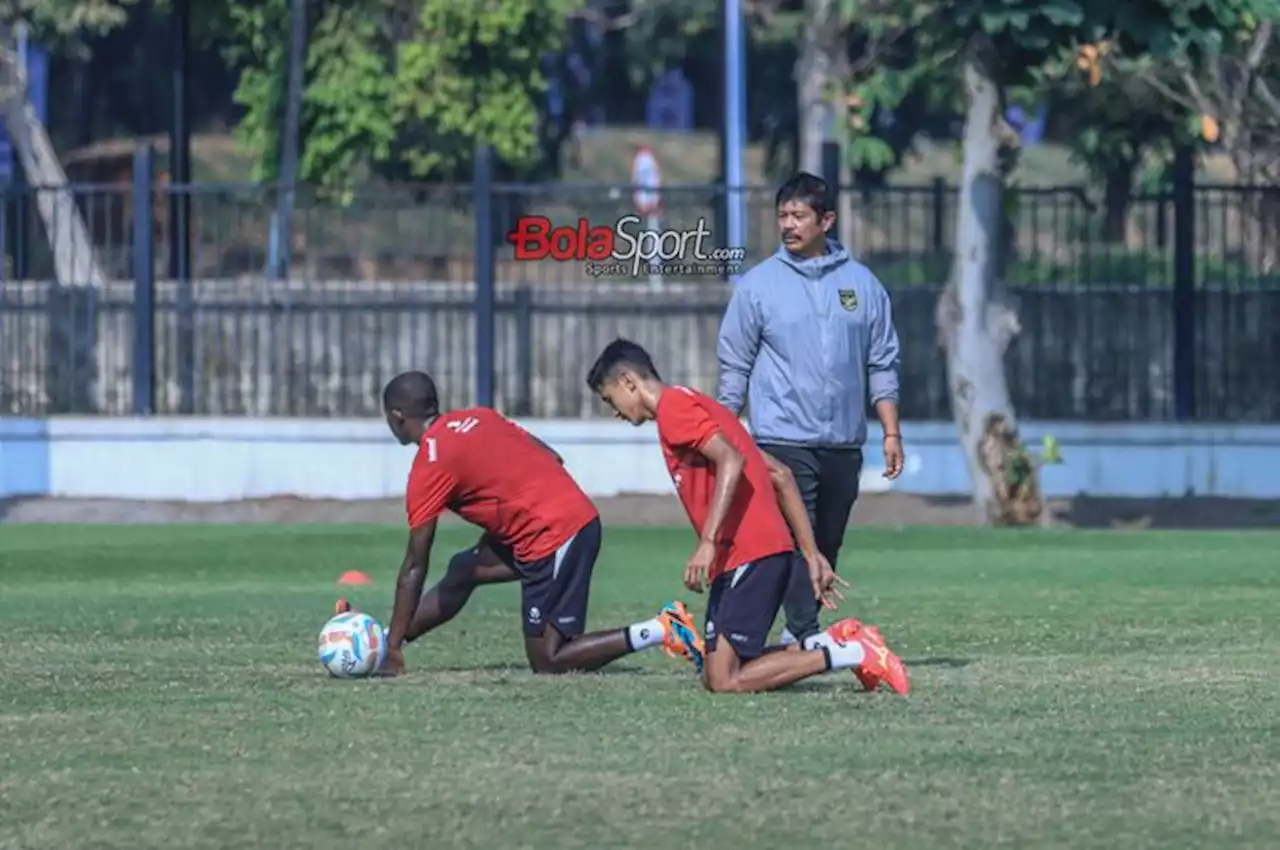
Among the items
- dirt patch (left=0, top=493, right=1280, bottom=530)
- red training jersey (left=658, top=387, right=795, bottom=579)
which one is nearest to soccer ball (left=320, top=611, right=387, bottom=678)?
red training jersey (left=658, top=387, right=795, bottom=579)

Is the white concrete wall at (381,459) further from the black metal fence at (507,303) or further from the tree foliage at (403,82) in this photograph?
the tree foliage at (403,82)

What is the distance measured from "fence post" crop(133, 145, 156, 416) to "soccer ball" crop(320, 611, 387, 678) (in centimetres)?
1228

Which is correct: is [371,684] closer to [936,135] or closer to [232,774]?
[232,774]

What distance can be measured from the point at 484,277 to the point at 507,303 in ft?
1.36

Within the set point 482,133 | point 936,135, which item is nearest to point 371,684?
point 482,133

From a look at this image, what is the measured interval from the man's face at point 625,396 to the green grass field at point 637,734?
100cm

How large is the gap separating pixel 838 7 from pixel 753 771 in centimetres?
2375

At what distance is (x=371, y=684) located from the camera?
10.4 metres

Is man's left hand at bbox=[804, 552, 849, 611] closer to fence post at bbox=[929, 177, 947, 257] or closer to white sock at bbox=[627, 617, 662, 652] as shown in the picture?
white sock at bbox=[627, 617, 662, 652]

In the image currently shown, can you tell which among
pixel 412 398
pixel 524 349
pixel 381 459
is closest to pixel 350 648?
pixel 412 398

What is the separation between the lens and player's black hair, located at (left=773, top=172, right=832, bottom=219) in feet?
35.4

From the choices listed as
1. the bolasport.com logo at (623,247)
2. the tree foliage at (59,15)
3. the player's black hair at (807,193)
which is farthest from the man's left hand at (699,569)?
the tree foliage at (59,15)

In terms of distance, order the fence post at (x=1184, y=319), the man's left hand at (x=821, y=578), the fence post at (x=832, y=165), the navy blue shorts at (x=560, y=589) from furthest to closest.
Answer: the fence post at (x=1184, y=319) → the fence post at (x=832, y=165) → the navy blue shorts at (x=560, y=589) → the man's left hand at (x=821, y=578)

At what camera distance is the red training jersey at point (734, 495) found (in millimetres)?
9570
